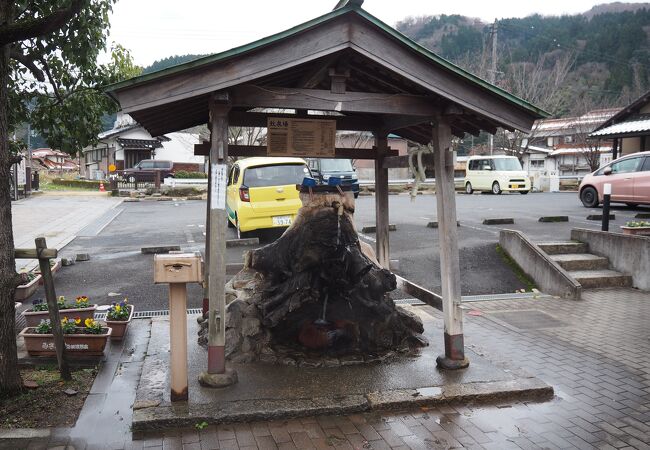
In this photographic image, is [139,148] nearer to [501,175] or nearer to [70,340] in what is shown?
[501,175]

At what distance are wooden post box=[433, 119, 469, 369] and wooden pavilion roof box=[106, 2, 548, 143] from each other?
0.52 meters

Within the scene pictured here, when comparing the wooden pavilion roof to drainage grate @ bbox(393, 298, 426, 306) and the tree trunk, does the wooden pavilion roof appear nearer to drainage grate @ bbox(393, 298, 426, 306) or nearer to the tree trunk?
the tree trunk

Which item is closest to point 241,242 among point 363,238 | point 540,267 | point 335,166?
point 363,238

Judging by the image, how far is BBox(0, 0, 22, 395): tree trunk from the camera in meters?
4.77

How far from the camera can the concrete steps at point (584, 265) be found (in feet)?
32.4

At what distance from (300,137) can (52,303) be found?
3119 millimetres

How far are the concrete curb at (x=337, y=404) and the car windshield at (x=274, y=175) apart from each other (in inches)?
316

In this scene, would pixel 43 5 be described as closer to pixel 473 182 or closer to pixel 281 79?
pixel 281 79

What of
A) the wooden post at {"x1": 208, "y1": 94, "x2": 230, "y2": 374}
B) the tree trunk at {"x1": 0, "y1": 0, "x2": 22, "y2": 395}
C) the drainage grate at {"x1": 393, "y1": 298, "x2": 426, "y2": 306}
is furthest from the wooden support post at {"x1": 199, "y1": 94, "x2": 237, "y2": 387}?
the drainage grate at {"x1": 393, "y1": 298, "x2": 426, "y2": 306}

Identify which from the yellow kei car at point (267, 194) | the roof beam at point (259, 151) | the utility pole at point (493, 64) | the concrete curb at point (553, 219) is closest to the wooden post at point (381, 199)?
the roof beam at point (259, 151)

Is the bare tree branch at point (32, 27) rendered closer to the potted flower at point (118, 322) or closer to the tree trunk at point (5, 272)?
the tree trunk at point (5, 272)

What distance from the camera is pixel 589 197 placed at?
65.8 feet

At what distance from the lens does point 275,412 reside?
4.55 m

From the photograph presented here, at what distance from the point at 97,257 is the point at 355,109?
8.24 m
